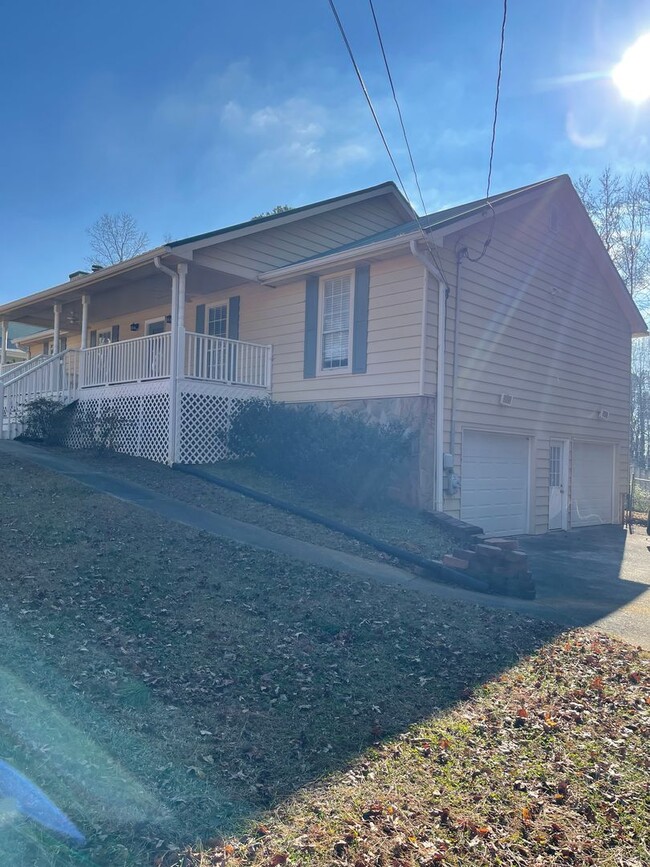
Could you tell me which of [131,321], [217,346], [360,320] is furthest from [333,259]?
[131,321]

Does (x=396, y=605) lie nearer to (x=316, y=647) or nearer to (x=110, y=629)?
(x=316, y=647)

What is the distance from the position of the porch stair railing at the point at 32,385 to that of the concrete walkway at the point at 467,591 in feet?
17.6

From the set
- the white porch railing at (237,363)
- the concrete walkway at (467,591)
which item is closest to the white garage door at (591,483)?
the concrete walkway at (467,591)

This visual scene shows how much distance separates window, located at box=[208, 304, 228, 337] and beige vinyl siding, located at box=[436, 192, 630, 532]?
5.80 meters

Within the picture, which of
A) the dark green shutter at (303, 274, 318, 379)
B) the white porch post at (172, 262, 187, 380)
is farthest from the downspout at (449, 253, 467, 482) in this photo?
the white porch post at (172, 262, 187, 380)

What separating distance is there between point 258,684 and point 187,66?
1026 centimetres

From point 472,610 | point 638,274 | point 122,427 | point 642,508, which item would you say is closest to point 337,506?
point 472,610

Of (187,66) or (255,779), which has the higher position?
(187,66)

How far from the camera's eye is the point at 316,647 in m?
4.98

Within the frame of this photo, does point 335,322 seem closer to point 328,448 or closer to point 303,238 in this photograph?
point 328,448

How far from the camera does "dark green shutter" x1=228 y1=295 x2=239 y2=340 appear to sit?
14750mm

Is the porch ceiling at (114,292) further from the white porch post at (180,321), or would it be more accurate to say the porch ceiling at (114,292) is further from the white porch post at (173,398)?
the white porch post at (173,398)

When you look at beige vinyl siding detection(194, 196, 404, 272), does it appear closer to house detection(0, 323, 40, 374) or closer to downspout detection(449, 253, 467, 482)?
downspout detection(449, 253, 467, 482)

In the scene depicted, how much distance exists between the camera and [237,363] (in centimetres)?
1367
